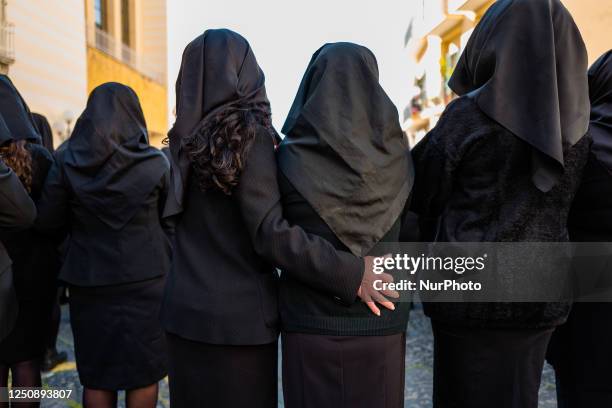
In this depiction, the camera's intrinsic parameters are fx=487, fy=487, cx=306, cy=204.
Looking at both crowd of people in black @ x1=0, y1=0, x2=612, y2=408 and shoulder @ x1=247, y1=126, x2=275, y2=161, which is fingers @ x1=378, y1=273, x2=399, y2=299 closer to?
crowd of people in black @ x1=0, y1=0, x2=612, y2=408

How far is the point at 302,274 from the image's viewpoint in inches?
59.4

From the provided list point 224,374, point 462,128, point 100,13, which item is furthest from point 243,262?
point 100,13

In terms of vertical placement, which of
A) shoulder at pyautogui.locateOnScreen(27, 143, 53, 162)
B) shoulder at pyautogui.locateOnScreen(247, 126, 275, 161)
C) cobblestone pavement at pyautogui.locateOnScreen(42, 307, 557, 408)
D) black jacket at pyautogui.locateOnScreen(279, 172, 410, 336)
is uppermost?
shoulder at pyautogui.locateOnScreen(247, 126, 275, 161)

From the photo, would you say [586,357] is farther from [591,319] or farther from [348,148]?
[348,148]

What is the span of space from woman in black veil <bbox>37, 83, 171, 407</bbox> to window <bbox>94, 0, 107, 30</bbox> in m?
13.6

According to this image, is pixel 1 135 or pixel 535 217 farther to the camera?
pixel 1 135

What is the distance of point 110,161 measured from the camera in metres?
2.30

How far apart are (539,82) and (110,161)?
6.03 ft

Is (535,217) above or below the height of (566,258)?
above

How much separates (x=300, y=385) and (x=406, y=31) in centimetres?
2432

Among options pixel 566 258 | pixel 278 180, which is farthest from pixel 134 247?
pixel 566 258

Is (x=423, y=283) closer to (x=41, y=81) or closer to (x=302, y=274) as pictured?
(x=302, y=274)

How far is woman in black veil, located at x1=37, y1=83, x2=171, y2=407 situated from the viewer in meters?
2.31

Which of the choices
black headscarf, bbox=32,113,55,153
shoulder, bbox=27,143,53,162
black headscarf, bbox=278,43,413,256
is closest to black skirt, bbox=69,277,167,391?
shoulder, bbox=27,143,53,162
